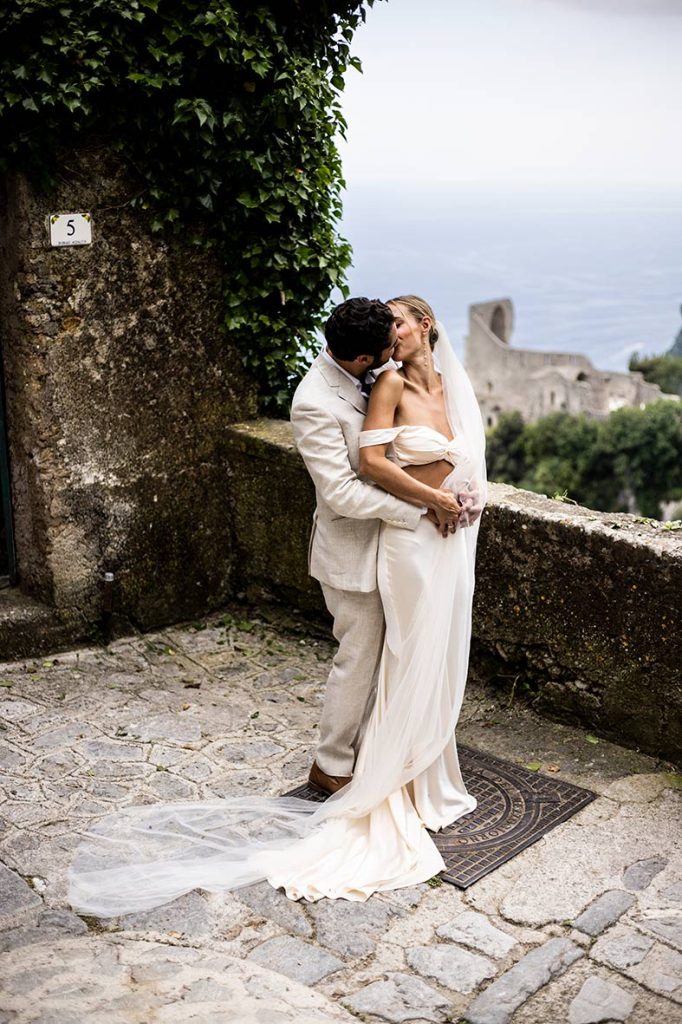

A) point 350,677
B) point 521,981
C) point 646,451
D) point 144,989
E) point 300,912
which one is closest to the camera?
point 144,989

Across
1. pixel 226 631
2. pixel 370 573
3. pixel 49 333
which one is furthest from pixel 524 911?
pixel 49 333

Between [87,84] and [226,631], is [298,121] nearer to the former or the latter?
[87,84]

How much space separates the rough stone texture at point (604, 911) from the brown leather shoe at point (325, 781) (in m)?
→ 1.08

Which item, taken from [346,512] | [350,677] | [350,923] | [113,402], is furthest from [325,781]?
[113,402]

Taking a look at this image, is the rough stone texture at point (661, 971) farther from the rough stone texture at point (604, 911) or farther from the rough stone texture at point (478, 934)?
the rough stone texture at point (478, 934)

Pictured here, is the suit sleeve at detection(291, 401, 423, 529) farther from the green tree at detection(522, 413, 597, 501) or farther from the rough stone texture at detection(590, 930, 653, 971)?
the green tree at detection(522, 413, 597, 501)

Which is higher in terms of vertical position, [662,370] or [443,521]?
[443,521]

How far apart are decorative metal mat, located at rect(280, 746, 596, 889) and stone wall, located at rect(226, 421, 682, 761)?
1.47 feet

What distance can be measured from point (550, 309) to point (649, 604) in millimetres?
189148

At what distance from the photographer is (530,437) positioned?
6631 centimetres

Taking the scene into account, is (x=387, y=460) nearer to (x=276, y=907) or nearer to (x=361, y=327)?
(x=361, y=327)

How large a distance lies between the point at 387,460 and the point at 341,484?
0.63 ft

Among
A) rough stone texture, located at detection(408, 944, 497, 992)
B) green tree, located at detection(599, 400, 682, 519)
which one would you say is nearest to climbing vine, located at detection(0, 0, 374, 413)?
rough stone texture, located at detection(408, 944, 497, 992)

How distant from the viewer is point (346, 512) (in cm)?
395
